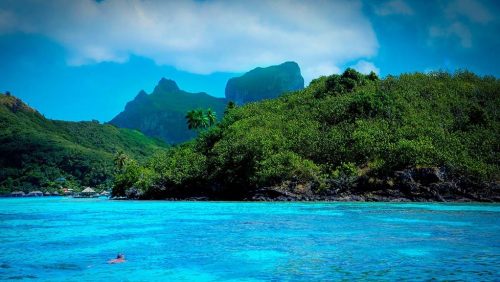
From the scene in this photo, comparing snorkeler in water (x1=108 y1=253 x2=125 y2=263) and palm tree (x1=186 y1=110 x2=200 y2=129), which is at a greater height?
palm tree (x1=186 y1=110 x2=200 y2=129)

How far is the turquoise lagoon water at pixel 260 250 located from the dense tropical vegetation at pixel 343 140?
1005 inches

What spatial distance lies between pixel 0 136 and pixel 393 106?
139 meters

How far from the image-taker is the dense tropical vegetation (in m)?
55.5

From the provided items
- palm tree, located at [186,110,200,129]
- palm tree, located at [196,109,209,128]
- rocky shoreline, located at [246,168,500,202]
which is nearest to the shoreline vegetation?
rocky shoreline, located at [246,168,500,202]

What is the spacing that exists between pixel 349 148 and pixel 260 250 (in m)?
43.9

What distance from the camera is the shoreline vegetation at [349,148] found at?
173 feet

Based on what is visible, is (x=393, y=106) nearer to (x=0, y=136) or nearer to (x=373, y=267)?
(x=373, y=267)

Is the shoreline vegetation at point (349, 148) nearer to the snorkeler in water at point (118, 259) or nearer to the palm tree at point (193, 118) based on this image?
the palm tree at point (193, 118)

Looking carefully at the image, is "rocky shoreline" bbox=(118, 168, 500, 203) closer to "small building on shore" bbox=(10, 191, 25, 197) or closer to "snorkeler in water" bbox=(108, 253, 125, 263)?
"snorkeler in water" bbox=(108, 253, 125, 263)

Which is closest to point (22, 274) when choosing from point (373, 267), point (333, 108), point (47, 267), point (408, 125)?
point (47, 267)

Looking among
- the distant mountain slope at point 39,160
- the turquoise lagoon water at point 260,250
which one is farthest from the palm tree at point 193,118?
the distant mountain slope at point 39,160

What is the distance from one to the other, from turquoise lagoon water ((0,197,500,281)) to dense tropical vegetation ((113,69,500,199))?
25.5 m

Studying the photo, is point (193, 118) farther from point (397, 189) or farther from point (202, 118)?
point (397, 189)

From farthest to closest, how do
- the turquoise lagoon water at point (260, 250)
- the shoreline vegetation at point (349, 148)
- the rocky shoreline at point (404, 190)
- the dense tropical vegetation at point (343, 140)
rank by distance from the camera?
the dense tropical vegetation at point (343, 140) → the shoreline vegetation at point (349, 148) → the rocky shoreline at point (404, 190) → the turquoise lagoon water at point (260, 250)
